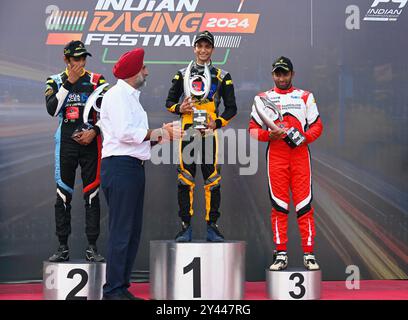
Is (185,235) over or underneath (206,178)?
underneath

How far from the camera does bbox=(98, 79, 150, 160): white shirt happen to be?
12.5 feet

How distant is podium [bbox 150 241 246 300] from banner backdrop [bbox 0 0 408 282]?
99 centimetres

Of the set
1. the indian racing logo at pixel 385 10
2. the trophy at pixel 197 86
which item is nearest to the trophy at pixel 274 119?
the trophy at pixel 197 86

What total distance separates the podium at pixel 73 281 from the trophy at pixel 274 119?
1396 millimetres

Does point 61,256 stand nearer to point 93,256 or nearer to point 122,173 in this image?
point 93,256

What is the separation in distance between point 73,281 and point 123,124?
3.58ft

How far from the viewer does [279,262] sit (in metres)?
4.45

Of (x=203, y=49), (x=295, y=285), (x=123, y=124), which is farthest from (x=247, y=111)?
(x=123, y=124)

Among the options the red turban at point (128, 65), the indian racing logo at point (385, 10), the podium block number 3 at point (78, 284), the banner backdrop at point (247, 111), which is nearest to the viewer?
the red turban at point (128, 65)

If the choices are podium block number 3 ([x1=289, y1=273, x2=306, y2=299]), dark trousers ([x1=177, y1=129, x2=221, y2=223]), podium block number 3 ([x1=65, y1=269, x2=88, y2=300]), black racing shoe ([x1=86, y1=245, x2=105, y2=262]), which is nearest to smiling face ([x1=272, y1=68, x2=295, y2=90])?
dark trousers ([x1=177, y1=129, x2=221, y2=223])

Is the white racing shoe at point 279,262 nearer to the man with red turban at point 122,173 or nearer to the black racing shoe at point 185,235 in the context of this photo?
the black racing shoe at point 185,235

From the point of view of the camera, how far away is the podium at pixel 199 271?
4.14 meters

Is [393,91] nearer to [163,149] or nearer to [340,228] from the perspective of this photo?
[340,228]

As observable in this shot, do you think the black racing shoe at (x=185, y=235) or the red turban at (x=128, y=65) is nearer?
the red turban at (x=128, y=65)
